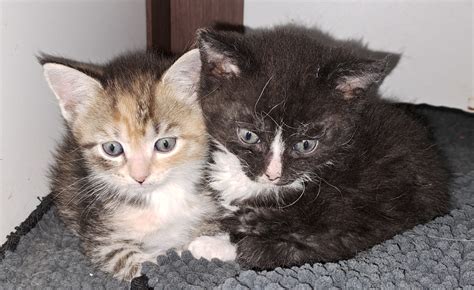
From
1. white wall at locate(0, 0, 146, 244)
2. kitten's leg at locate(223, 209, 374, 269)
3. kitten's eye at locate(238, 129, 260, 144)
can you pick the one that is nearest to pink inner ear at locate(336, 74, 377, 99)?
kitten's eye at locate(238, 129, 260, 144)

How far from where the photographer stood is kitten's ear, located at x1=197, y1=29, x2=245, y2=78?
1.53 meters

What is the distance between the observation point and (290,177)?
Result: 1.58 meters

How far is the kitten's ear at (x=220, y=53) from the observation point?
60.3 inches

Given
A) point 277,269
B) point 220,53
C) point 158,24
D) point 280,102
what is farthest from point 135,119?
point 158,24

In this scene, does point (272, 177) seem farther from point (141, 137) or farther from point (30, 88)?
point (30, 88)

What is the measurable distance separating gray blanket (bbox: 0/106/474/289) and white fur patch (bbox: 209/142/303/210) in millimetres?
211

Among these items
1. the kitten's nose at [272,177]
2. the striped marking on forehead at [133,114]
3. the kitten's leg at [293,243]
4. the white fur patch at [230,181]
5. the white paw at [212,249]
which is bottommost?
the white paw at [212,249]

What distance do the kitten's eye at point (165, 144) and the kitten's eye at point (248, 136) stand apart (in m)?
0.19

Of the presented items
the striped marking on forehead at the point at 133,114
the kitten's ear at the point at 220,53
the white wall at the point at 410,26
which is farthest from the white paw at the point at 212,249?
the white wall at the point at 410,26

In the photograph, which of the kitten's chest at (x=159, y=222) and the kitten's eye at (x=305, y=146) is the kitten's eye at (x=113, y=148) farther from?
the kitten's eye at (x=305, y=146)

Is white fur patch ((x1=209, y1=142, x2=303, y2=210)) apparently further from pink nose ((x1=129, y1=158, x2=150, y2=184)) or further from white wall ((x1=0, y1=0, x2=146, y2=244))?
white wall ((x1=0, y1=0, x2=146, y2=244))

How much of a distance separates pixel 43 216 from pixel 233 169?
68 centimetres

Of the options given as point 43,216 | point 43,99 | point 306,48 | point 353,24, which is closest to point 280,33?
point 306,48

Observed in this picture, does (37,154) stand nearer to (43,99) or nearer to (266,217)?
(43,99)
